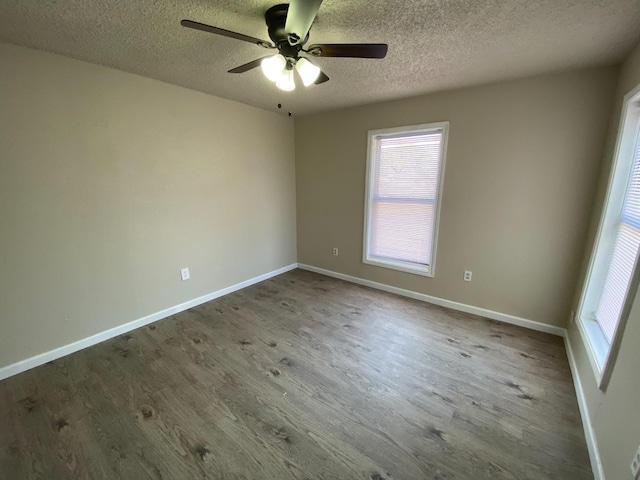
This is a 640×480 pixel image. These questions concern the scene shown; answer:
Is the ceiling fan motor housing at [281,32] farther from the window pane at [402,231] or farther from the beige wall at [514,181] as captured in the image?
the window pane at [402,231]

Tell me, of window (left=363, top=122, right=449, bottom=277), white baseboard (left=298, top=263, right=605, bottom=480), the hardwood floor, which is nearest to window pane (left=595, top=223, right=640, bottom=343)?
white baseboard (left=298, top=263, right=605, bottom=480)

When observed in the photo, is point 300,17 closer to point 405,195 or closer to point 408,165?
point 408,165

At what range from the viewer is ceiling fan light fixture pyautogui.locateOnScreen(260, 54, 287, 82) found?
1.49 metres

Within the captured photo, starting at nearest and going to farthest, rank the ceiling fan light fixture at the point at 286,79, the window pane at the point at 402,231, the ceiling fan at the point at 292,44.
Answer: the ceiling fan at the point at 292,44, the ceiling fan light fixture at the point at 286,79, the window pane at the point at 402,231

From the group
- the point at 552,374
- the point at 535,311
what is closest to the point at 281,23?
the point at 552,374

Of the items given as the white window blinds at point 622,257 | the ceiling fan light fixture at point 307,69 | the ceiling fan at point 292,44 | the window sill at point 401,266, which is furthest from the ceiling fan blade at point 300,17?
the window sill at point 401,266

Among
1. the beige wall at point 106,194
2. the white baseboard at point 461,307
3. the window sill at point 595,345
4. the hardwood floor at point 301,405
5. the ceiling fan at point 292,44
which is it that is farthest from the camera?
the white baseboard at point 461,307

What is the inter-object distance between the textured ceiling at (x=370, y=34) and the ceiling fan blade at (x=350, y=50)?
0.19 m

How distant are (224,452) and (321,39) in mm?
2482

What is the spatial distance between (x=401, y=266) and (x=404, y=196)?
2.81ft

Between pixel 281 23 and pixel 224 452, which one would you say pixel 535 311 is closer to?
pixel 224 452

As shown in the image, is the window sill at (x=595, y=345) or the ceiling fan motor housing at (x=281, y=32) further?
the window sill at (x=595, y=345)

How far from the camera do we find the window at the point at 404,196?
285 centimetres

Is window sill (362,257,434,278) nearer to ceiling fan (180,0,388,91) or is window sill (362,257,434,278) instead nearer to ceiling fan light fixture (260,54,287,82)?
ceiling fan (180,0,388,91)
